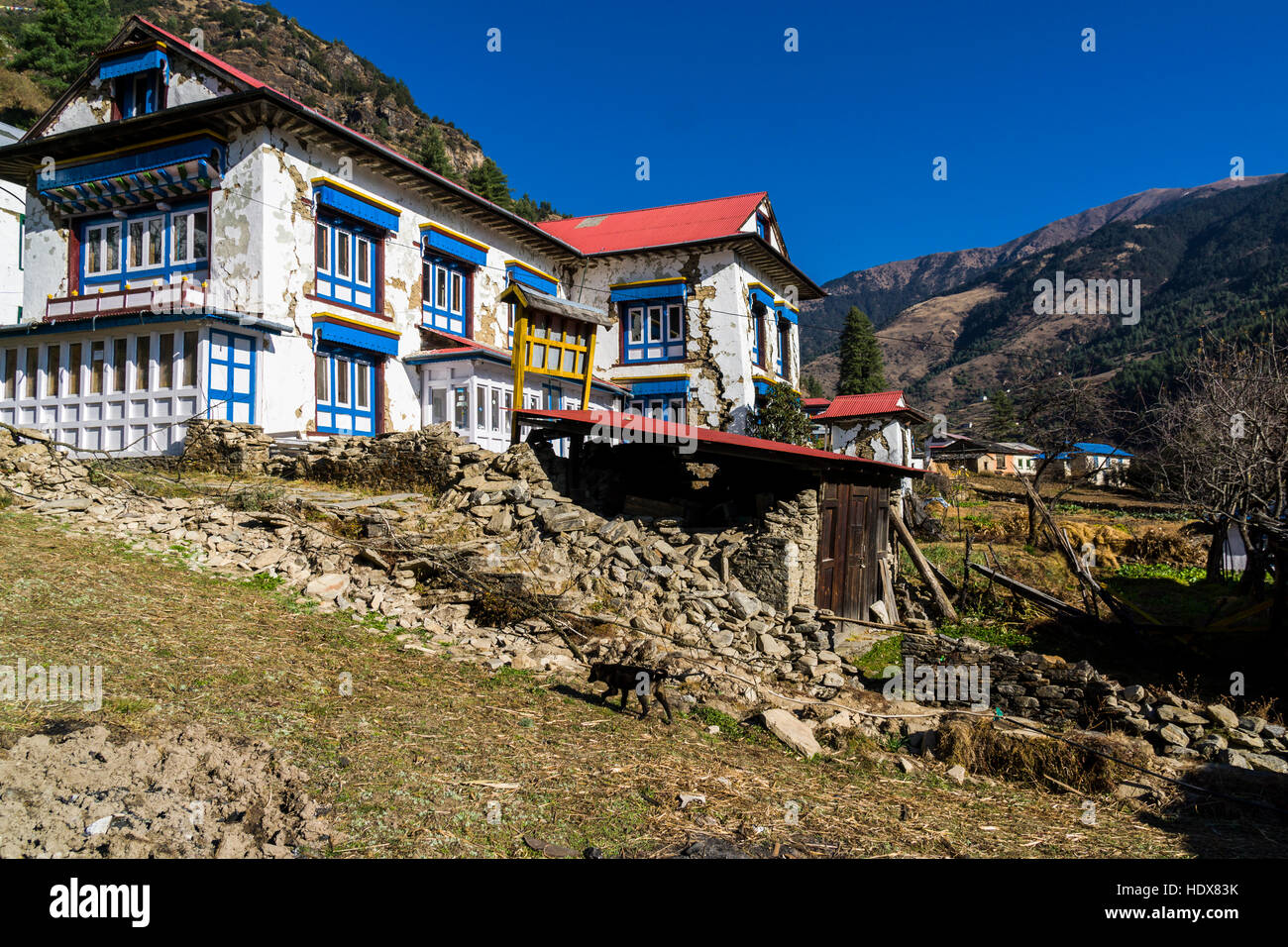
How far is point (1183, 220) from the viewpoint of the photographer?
162000mm

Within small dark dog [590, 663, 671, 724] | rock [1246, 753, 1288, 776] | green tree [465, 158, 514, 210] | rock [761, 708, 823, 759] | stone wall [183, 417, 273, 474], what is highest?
green tree [465, 158, 514, 210]

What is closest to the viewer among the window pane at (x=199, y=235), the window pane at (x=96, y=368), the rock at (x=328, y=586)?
the rock at (x=328, y=586)

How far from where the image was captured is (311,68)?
7375 cm

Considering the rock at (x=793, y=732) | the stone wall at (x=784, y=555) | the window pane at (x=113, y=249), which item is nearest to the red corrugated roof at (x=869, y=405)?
the stone wall at (x=784, y=555)

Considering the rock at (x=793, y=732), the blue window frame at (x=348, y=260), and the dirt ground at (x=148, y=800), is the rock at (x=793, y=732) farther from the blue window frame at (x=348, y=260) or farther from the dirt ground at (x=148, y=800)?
the blue window frame at (x=348, y=260)

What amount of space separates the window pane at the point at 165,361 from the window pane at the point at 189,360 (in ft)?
1.28

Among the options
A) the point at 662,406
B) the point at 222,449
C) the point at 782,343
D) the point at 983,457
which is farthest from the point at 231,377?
the point at 983,457

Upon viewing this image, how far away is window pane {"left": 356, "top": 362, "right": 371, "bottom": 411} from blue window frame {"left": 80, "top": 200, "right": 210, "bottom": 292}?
167 inches

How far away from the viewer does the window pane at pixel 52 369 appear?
720 inches

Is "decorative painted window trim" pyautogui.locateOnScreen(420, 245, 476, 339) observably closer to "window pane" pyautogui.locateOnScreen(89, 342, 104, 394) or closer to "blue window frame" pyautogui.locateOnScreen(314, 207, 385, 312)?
"blue window frame" pyautogui.locateOnScreen(314, 207, 385, 312)

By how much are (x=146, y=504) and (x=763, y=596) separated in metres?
10.4

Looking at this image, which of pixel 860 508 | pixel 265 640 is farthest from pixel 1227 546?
pixel 265 640

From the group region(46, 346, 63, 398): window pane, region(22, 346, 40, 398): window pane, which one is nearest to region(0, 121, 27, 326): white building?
region(22, 346, 40, 398): window pane

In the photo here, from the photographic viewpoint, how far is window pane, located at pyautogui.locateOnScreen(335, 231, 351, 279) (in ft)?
64.6
